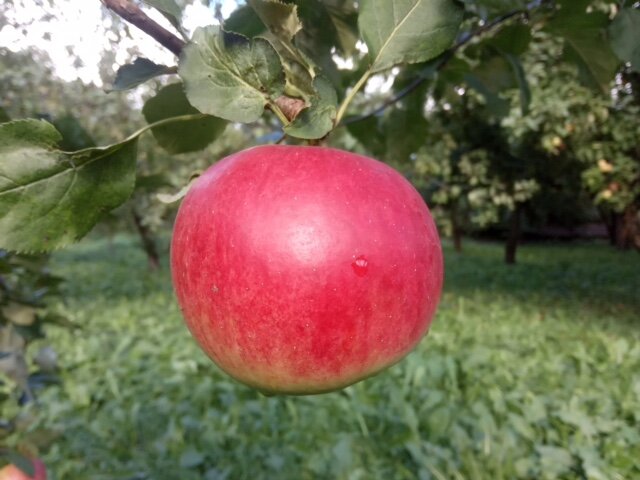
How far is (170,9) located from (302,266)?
19cm

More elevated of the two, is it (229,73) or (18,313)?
(229,73)

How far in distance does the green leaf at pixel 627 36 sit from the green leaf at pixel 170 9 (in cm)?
45

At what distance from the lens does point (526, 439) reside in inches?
77.9

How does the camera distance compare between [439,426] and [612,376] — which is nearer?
[439,426]

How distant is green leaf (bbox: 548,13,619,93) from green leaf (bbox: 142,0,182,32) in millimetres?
518

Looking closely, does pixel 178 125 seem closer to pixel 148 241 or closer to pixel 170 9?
pixel 170 9

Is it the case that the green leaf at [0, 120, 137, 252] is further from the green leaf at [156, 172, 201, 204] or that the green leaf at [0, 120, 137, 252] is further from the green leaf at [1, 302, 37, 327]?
the green leaf at [1, 302, 37, 327]

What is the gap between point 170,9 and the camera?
0.39m

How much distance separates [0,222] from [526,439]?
193cm

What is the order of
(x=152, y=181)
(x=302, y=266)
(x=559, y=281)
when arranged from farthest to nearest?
1. (x=559, y=281)
2. (x=152, y=181)
3. (x=302, y=266)

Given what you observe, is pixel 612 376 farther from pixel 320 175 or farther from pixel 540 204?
pixel 540 204

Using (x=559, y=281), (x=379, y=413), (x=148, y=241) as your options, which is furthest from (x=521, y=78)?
(x=148, y=241)

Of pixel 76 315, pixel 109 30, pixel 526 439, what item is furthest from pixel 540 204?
pixel 109 30

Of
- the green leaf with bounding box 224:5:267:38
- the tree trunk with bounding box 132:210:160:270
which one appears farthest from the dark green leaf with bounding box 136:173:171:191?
the tree trunk with bounding box 132:210:160:270
